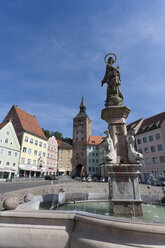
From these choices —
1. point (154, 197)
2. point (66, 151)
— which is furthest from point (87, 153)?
point (154, 197)

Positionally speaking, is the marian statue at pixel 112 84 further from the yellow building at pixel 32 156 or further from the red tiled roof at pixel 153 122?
the yellow building at pixel 32 156

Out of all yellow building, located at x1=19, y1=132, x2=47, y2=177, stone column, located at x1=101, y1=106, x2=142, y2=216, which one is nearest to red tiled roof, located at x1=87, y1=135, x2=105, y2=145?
yellow building, located at x1=19, y1=132, x2=47, y2=177

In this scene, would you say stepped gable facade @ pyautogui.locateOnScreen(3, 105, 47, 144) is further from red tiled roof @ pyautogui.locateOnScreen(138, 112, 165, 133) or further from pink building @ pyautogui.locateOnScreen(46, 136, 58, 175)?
red tiled roof @ pyautogui.locateOnScreen(138, 112, 165, 133)

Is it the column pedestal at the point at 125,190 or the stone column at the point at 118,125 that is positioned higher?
the stone column at the point at 118,125

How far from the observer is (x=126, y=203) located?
15.0ft

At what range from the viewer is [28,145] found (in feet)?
126

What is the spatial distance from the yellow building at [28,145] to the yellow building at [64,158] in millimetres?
12764

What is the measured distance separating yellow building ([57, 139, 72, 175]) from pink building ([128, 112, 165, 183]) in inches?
1190

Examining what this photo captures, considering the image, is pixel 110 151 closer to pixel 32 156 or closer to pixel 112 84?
pixel 112 84

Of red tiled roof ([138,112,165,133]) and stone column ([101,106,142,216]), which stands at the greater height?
red tiled roof ([138,112,165,133])

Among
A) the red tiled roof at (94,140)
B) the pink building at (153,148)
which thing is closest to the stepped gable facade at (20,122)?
the red tiled roof at (94,140)

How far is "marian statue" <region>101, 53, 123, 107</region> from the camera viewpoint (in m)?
6.51

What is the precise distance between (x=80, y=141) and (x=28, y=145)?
76.5ft

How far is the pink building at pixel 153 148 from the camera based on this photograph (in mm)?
29281
